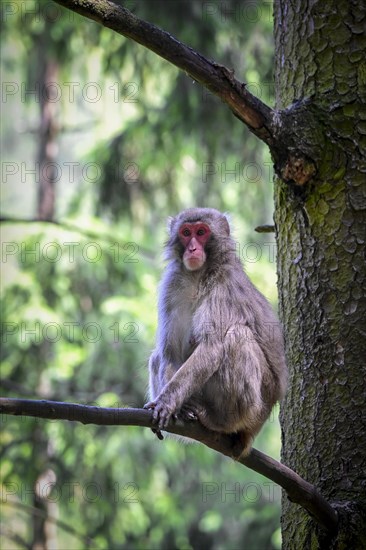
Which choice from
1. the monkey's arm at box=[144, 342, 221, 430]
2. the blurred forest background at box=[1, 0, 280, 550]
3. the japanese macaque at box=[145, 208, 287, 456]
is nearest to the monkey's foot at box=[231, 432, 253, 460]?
the japanese macaque at box=[145, 208, 287, 456]

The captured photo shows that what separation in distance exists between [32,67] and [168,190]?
299 cm

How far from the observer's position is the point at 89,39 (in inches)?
458

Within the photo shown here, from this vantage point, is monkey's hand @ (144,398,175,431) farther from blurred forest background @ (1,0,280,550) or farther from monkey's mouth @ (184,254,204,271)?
blurred forest background @ (1,0,280,550)

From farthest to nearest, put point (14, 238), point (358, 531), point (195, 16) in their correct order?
point (14, 238) < point (195, 16) < point (358, 531)

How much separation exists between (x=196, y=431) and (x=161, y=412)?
284 millimetres

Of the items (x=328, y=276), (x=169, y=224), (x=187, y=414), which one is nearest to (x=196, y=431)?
(x=187, y=414)

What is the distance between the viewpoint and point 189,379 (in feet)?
16.4

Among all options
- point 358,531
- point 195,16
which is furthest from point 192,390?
point 195,16

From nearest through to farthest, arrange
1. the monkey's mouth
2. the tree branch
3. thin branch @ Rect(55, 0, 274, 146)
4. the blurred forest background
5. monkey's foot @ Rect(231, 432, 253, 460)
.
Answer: the tree branch
thin branch @ Rect(55, 0, 274, 146)
monkey's foot @ Rect(231, 432, 253, 460)
the monkey's mouth
the blurred forest background

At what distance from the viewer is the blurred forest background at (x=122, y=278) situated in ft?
34.3

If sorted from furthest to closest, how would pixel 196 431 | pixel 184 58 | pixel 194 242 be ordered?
1. pixel 194 242
2. pixel 196 431
3. pixel 184 58

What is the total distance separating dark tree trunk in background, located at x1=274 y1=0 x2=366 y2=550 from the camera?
441cm

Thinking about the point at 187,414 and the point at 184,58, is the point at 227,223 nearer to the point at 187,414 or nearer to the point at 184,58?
the point at 187,414

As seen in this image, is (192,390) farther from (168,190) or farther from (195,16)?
(168,190)
